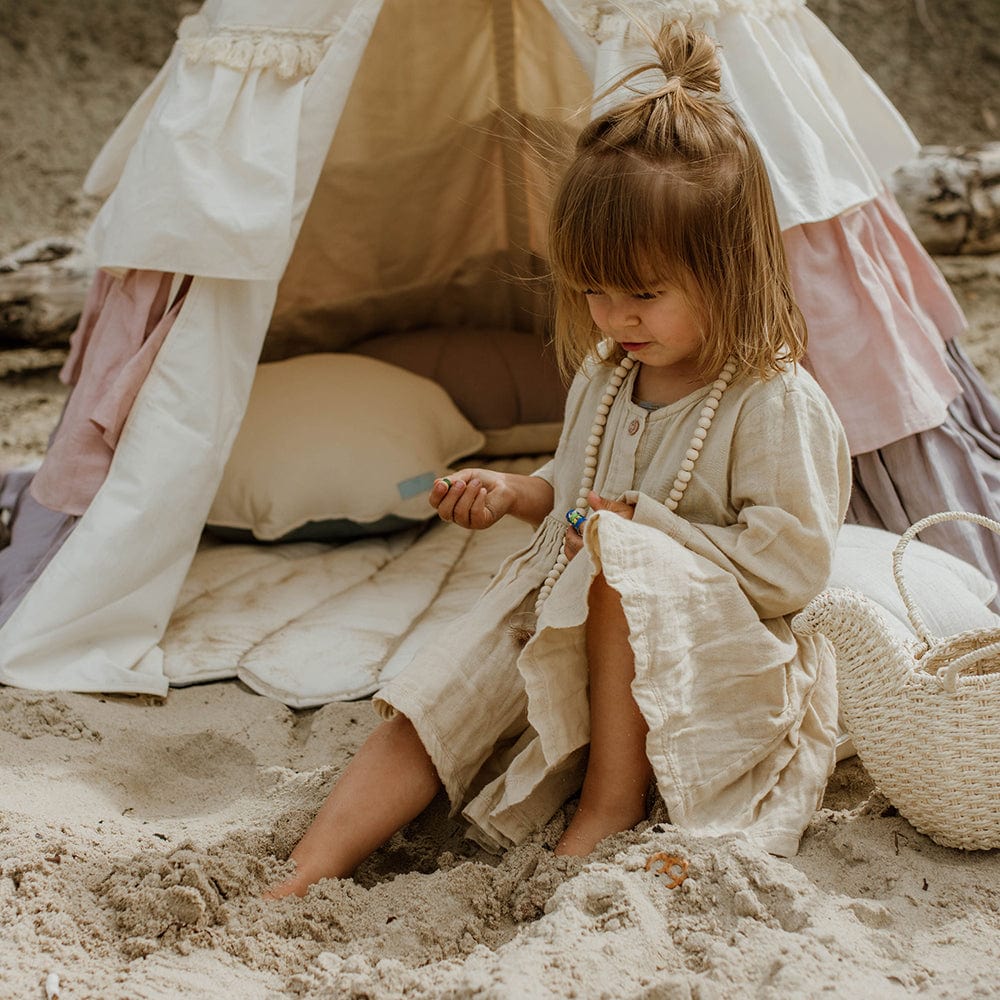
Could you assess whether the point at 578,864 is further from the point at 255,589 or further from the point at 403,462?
the point at 403,462

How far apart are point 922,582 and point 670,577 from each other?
651mm

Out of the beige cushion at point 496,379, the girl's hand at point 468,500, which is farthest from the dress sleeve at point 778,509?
the beige cushion at point 496,379

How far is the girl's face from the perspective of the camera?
1503mm

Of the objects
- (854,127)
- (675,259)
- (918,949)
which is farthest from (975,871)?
(854,127)

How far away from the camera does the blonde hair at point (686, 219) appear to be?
57.4 inches

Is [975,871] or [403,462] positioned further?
[403,462]

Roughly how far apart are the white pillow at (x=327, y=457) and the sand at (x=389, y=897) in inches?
29.6

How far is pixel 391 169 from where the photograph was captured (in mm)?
2982

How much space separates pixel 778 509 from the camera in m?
1.49

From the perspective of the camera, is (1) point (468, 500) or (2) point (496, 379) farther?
(2) point (496, 379)

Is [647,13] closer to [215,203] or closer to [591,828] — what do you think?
[215,203]

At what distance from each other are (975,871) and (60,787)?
1202 millimetres

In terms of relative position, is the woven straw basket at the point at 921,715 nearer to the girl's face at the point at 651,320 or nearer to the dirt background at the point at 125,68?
the girl's face at the point at 651,320

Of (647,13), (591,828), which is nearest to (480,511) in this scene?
(591,828)
